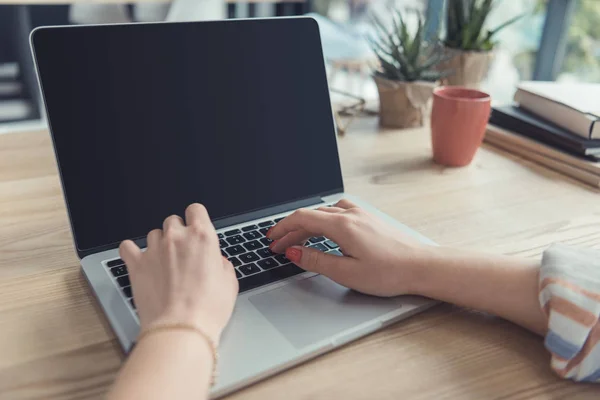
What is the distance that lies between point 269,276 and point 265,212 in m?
0.14

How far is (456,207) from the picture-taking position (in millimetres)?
834

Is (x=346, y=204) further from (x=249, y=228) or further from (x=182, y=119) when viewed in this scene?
(x=182, y=119)

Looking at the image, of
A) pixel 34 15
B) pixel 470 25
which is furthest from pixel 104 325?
pixel 34 15

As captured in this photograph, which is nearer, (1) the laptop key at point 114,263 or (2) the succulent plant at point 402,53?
(1) the laptop key at point 114,263

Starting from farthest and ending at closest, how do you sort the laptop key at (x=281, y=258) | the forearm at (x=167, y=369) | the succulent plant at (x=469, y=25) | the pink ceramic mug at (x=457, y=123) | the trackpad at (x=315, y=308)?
the succulent plant at (x=469, y=25) → the pink ceramic mug at (x=457, y=123) → the laptop key at (x=281, y=258) → the trackpad at (x=315, y=308) → the forearm at (x=167, y=369)

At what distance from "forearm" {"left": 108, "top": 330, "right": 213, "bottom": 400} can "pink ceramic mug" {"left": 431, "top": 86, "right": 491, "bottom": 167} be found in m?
0.66

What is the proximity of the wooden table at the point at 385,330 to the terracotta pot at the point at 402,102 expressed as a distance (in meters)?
0.24

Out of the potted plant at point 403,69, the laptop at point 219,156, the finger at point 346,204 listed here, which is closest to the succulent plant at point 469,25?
the potted plant at point 403,69

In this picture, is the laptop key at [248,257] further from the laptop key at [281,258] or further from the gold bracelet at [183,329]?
the gold bracelet at [183,329]

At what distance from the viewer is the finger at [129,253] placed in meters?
0.53

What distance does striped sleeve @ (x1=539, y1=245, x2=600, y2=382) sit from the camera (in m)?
0.49

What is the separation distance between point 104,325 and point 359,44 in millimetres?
2555

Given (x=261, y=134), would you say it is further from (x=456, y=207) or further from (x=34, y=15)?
(x=34, y=15)

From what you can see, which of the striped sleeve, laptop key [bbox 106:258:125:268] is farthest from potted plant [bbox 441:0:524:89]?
laptop key [bbox 106:258:125:268]
